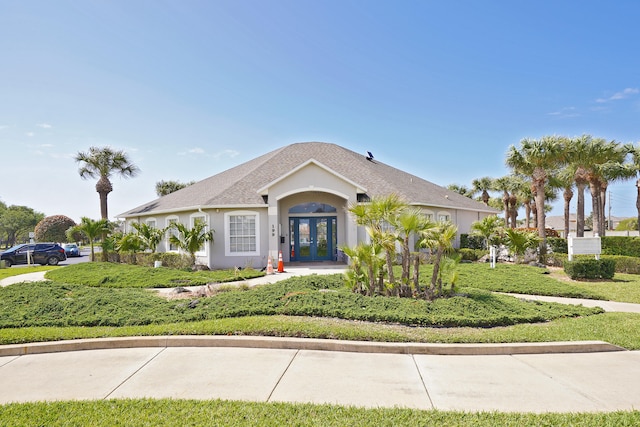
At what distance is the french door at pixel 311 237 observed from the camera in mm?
21359

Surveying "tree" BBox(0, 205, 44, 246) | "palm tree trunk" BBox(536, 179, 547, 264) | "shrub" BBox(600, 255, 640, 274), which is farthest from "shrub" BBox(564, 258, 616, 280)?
"tree" BBox(0, 205, 44, 246)

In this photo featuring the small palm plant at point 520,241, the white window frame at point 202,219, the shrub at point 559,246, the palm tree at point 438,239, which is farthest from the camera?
the shrub at point 559,246

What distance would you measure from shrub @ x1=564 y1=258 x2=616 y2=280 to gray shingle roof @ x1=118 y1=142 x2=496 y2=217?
744 cm

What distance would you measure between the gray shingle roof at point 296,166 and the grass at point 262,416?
15133 millimetres

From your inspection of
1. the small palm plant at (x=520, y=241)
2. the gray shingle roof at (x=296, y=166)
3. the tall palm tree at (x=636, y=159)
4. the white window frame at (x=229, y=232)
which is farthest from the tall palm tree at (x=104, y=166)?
the tall palm tree at (x=636, y=159)

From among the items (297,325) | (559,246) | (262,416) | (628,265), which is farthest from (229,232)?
(559,246)

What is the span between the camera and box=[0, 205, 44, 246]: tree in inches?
2761

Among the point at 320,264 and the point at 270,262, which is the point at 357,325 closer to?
the point at 270,262

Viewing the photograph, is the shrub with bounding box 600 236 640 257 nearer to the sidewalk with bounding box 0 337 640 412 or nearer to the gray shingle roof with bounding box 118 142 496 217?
the gray shingle roof with bounding box 118 142 496 217

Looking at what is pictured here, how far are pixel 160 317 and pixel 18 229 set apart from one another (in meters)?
83.0

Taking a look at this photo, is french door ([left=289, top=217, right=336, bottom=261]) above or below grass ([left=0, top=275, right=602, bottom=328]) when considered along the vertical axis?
above

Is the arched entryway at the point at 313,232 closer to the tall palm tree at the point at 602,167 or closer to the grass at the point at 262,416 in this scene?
the grass at the point at 262,416

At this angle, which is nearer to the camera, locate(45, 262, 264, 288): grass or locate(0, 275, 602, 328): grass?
locate(0, 275, 602, 328): grass

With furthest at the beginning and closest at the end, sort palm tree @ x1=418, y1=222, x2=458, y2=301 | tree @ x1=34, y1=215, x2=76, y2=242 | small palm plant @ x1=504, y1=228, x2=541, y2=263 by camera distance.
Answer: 1. tree @ x1=34, y1=215, x2=76, y2=242
2. small palm plant @ x1=504, y1=228, x2=541, y2=263
3. palm tree @ x1=418, y1=222, x2=458, y2=301
